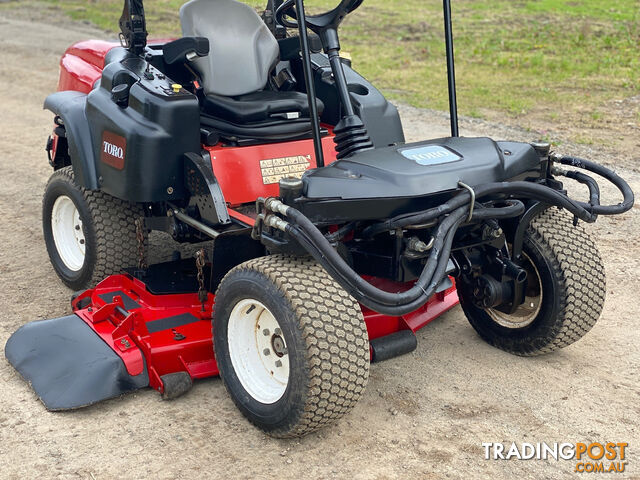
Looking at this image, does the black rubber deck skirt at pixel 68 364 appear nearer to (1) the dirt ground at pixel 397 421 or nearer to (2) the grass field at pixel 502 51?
(1) the dirt ground at pixel 397 421

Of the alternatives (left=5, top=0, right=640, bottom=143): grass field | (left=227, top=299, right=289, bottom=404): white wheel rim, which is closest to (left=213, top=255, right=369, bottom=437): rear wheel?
(left=227, top=299, right=289, bottom=404): white wheel rim

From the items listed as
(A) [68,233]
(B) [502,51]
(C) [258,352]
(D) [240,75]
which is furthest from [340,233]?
(B) [502,51]

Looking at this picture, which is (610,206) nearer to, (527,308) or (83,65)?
(527,308)

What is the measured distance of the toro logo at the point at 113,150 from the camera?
371cm

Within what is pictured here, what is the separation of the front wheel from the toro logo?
65.1 inches

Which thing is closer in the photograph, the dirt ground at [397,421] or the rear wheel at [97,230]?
the dirt ground at [397,421]

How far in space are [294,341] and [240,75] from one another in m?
1.75

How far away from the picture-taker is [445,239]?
2.85 metres

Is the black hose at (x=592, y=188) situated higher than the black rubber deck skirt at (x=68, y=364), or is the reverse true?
the black hose at (x=592, y=188)

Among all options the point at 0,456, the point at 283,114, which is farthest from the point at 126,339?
the point at 283,114

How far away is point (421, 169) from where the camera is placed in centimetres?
301

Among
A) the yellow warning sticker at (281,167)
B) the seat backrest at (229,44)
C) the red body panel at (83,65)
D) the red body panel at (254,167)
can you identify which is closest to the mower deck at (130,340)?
the red body panel at (254,167)

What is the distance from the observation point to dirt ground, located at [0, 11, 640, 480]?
115 inches

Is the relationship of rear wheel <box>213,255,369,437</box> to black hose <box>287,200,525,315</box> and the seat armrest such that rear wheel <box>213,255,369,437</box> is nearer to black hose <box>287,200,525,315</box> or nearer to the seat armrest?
black hose <box>287,200,525,315</box>
